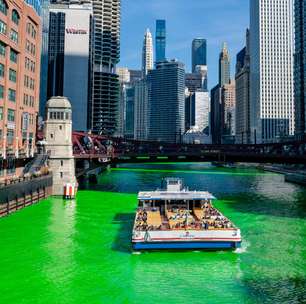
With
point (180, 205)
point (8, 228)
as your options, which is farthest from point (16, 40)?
point (180, 205)

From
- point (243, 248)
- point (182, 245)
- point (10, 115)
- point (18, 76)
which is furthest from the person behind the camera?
point (18, 76)

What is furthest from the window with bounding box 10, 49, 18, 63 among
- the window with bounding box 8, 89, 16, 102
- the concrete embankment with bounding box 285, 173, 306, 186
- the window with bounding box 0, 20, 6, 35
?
the concrete embankment with bounding box 285, 173, 306, 186

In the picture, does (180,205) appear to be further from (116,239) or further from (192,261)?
(192,261)

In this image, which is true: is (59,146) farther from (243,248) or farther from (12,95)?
(243,248)

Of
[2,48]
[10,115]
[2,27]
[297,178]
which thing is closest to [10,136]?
[10,115]

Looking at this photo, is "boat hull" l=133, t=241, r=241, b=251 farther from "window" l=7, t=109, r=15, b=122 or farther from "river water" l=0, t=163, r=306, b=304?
"window" l=7, t=109, r=15, b=122

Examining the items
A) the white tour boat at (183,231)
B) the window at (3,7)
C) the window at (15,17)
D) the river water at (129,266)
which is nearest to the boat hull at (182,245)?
the white tour boat at (183,231)

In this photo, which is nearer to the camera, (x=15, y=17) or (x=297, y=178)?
(x=15, y=17)
